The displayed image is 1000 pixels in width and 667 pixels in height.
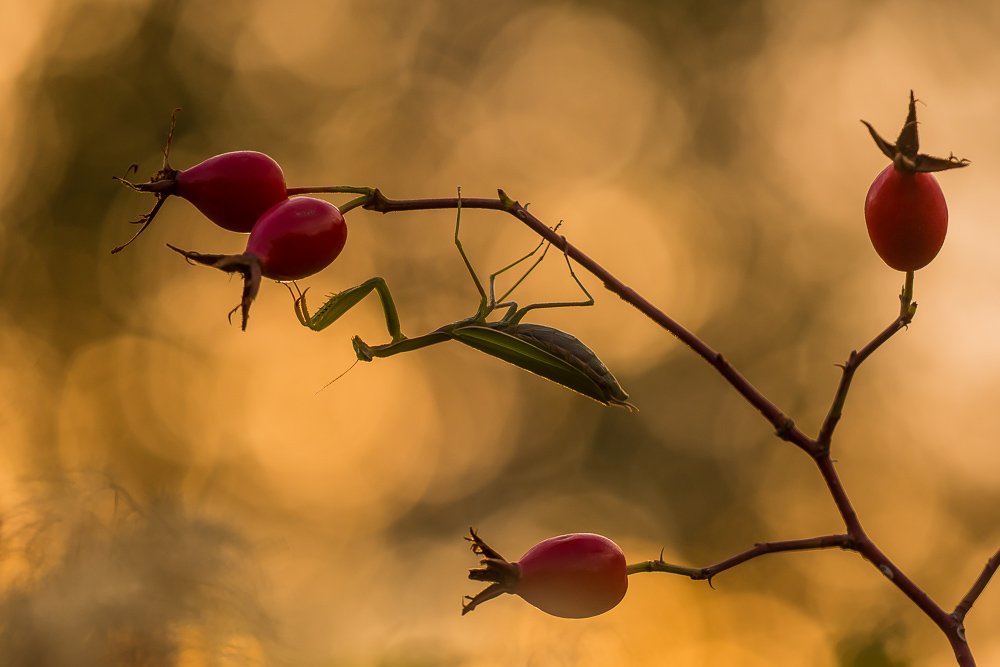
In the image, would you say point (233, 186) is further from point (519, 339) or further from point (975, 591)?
point (975, 591)

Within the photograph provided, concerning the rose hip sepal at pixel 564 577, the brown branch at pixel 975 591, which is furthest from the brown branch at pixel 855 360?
the rose hip sepal at pixel 564 577

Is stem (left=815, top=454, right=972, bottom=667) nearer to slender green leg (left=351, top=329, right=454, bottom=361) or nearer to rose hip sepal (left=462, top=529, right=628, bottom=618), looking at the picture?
rose hip sepal (left=462, top=529, right=628, bottom=618)

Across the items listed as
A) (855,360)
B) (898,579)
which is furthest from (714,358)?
(898,579)

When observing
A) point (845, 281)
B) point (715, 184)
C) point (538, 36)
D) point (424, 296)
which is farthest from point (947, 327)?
point (538, 36)

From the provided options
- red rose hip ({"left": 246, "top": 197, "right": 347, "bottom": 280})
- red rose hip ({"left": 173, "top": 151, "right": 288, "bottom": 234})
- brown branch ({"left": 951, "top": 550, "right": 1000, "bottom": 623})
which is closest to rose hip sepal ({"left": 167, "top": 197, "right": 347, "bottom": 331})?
red rose hip ({"left": 246, "top": 197, "right": 347, "bottom": 280})

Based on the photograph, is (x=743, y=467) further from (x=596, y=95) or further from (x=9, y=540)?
(x=9, y=540)

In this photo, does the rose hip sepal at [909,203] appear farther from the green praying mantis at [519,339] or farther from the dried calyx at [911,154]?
the green praying mantis at [519,339]
